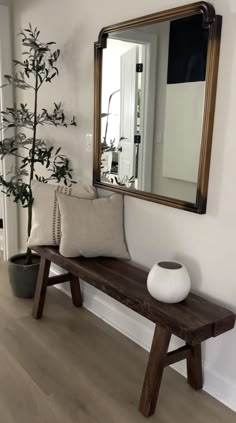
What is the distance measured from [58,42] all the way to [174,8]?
1.17 m

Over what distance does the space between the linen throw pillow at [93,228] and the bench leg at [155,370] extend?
69cm

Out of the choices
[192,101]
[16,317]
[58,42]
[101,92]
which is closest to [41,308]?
[16,317]

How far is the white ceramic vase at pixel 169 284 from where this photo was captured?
5.94 ft

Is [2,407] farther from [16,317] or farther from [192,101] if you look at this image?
[192,101]

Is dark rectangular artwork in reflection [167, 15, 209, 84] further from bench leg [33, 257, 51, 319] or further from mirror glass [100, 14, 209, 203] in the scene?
bench leg [33, 257, 51, 319]

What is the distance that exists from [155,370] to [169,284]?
392mm

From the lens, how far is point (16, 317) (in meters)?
2.68

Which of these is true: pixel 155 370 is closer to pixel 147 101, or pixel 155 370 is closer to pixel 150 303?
pixel 150 303

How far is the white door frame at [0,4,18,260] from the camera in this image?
3285 millimetres

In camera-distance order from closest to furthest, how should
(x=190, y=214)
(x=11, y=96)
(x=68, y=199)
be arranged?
(x=190, y=214) < (x=68, y=199) < (x=11, y=96)

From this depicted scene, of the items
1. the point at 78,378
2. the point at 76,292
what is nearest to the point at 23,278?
the point at 76,292

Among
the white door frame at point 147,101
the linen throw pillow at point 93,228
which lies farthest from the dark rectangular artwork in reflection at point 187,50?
the linen throw pillow at point 93,228

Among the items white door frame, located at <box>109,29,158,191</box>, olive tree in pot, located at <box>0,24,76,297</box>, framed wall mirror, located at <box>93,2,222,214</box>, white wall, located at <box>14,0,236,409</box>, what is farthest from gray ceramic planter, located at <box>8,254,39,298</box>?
white door frame, located at <box>109,29,158,191</box>

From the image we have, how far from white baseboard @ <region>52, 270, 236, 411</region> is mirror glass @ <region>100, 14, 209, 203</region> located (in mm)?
789
